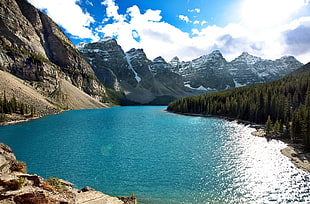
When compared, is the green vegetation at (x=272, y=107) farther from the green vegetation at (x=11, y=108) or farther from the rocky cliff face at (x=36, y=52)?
the rocky cliff face at (x=36, y=52)

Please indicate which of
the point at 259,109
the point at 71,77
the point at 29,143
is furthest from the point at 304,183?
the point at 71,77

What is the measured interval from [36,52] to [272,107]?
16290cm

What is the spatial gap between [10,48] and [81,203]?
139 m

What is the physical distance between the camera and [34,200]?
8.59 m

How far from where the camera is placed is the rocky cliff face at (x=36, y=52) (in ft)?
355

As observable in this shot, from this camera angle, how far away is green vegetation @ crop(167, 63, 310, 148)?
39.3m

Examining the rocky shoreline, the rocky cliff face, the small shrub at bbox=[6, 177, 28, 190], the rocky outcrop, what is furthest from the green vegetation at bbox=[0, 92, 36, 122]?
the rocky shoreline

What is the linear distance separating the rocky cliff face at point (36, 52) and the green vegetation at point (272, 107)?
3978 inches

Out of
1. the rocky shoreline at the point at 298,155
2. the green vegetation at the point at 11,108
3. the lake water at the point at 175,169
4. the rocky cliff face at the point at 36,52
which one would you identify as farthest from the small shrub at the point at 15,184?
the rocky cliff face at the point at 36,52

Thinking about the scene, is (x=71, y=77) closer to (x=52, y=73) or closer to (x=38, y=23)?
(x=52, y=73)

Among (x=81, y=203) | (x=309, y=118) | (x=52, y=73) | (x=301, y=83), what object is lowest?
(x=81, y=203)

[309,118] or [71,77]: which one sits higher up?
[71,77]

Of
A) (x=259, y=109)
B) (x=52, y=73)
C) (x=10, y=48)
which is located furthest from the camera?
(x=52, y=73)

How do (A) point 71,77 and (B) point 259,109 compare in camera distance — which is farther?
(A) point 71,77
